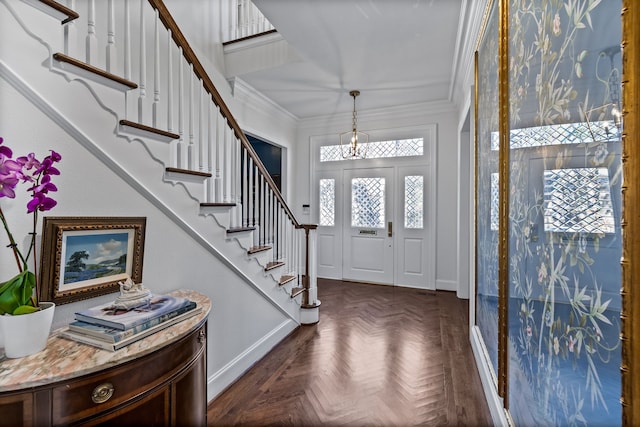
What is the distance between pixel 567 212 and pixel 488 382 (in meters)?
1.58

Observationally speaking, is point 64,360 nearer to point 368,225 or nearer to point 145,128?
point 145,128

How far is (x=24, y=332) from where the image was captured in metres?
1.01

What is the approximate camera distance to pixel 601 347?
75 centimetres

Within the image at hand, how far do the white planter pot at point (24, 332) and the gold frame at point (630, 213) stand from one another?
1633 millimetres

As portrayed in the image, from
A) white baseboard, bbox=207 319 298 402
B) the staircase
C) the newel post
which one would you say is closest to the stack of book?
the staircase

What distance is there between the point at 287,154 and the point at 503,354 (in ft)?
14.9

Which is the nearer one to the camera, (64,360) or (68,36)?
(64,360)

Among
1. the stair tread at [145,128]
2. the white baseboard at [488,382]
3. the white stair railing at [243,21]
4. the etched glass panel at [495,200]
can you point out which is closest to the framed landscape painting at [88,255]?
the stair tread at [145,128]

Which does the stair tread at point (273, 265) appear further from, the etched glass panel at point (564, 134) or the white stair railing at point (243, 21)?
the white stair railing at point (243, 21)

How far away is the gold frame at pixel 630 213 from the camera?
0.61 meters

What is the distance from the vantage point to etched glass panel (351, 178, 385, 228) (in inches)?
204

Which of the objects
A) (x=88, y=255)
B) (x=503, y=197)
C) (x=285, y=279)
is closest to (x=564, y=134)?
(x=503, y=197)

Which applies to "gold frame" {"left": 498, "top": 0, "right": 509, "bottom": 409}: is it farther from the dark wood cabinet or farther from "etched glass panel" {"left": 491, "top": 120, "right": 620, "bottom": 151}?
the dark wood cabinet

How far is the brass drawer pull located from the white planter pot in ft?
0.91
